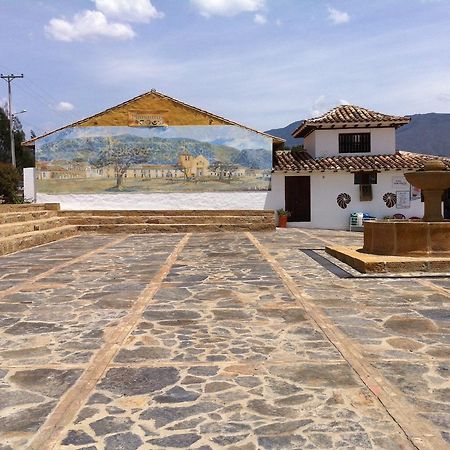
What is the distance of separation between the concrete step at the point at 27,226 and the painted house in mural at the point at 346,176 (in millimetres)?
8945

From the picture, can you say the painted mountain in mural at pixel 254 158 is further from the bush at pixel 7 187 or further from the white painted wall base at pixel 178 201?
the bush at pixel 7 187

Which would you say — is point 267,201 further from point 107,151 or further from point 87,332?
point 87,332

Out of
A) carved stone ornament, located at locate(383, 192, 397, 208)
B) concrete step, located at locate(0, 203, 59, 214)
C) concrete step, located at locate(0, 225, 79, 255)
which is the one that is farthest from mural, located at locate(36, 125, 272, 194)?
carved stone ornament, located at locate(383, 192, 397, 208)

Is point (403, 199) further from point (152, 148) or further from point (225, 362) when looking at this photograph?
point (225, 362)

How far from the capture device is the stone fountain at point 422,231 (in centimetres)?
948

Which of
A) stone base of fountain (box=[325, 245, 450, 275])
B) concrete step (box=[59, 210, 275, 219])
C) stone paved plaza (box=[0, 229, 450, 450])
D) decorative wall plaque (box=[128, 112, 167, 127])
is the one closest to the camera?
stone paved plaza (box=[0, 229, 450, 450])

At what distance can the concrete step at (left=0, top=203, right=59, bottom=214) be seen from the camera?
16.9 meters

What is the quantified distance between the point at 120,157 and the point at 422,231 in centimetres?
1515

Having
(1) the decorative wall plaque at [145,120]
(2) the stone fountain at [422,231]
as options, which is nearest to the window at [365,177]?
(1) the decorative wall plaque at [145,120]

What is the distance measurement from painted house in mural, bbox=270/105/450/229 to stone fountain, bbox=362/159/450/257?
10.8m

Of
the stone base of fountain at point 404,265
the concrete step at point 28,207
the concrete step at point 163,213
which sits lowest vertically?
the stone base of fountain at point 404,265

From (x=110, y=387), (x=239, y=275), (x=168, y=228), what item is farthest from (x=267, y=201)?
(x=110, y=387)

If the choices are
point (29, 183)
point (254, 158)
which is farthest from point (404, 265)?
point (29, 183)

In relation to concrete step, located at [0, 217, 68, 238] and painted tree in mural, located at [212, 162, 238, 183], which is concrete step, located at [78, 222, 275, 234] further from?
painted tree in mural, located at [212, 162, 238, 183]
